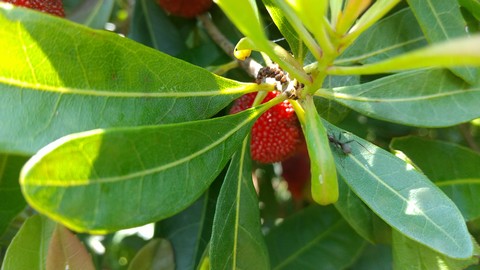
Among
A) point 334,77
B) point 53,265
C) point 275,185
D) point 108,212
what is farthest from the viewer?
point 275,185

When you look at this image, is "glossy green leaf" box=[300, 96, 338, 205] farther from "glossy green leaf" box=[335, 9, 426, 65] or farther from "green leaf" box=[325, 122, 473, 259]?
"glossy green leaf" box=[335, 9, 426, 65]

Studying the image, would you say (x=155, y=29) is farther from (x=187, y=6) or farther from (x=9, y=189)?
(x=9, y=189)

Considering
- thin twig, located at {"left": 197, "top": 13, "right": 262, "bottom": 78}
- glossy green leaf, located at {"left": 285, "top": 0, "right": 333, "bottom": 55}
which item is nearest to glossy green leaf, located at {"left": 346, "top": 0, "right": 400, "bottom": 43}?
glossy green leaf, located at {"left": 285, "top": 0, "right": 333, "bottom": 55}

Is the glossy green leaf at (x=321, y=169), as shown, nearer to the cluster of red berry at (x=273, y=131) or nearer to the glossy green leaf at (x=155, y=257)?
the cluster of red berry at (x=273, y=131)

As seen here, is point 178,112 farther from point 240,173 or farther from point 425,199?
point 425,199

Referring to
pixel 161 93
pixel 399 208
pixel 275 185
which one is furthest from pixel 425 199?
pixel 275 185

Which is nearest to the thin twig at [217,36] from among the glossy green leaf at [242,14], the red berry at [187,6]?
the red berry at [187,6]
